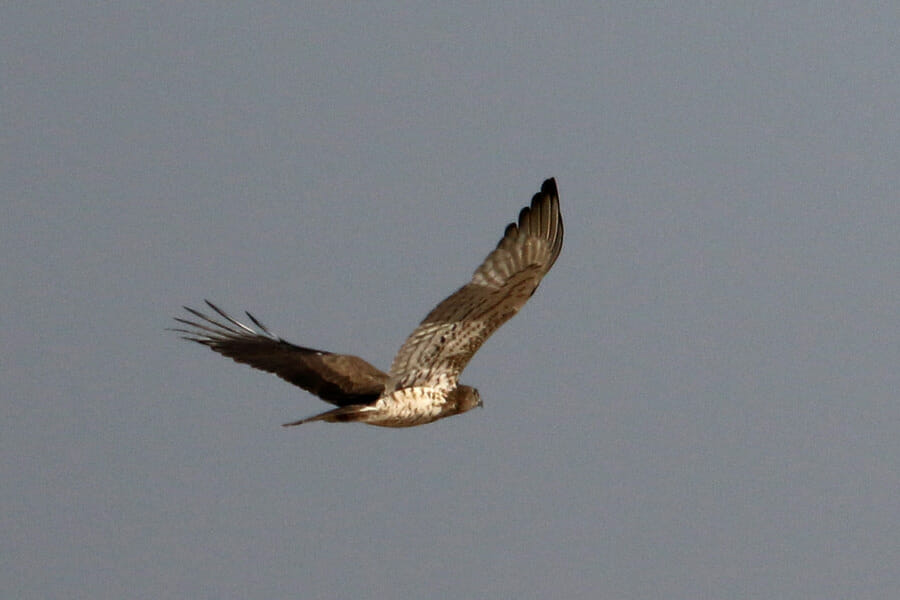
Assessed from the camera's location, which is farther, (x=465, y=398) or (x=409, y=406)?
(x=465, y=398)

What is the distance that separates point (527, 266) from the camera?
13.3 meters

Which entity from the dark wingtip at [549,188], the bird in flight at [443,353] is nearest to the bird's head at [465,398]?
the bird in flight at [443,353]

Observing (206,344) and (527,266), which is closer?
(527,266)

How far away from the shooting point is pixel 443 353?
13.5 m

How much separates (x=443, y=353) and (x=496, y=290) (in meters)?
0.81

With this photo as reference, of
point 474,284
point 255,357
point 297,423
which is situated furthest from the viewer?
point 255,357

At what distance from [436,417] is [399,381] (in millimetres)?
631

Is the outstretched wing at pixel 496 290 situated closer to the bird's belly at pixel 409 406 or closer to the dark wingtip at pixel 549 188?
the dark wingtip at pixel 549 188

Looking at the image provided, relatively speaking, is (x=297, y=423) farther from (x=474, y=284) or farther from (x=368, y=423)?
(x=474, y=284)

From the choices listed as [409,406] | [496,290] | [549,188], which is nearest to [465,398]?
[409,406]

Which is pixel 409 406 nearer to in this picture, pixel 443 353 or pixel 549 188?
pixel 443 353

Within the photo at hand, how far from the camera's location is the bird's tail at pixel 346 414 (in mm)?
12797

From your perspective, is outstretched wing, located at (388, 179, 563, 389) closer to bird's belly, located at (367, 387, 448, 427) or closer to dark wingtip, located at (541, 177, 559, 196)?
dark wingtip, located at (541, 177, 559, 196)

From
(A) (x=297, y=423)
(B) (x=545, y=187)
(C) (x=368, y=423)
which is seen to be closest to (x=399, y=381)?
(C) (x=368, y=423)
